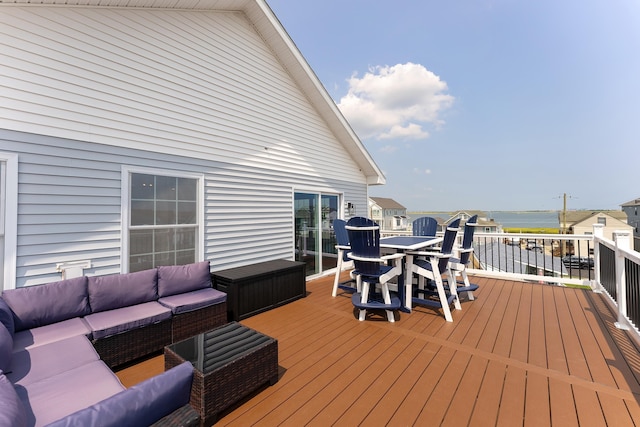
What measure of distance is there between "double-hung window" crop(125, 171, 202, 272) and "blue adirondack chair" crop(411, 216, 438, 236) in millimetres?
4410

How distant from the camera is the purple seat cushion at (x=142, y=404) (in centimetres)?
95

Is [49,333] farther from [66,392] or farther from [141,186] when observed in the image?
[141,186]

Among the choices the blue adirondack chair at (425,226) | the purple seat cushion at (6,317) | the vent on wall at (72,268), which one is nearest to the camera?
the purple seat cushion at (6,317)

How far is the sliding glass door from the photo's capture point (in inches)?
231

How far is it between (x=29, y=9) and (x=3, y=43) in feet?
1.64

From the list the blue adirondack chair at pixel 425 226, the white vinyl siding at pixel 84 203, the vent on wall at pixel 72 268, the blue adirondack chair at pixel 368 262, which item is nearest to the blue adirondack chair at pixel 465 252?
the blue adirondack chair at pixel 368 262

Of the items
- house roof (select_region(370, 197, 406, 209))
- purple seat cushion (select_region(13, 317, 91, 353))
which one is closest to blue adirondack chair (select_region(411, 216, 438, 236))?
purple seat cushion (select_region(13, 317, 91, 353))

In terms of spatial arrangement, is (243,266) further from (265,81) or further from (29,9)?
(29,9)

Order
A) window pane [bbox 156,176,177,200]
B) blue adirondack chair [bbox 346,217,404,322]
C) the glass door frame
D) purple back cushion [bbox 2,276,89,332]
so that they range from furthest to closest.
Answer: the glass door frame, window pane [bbox 156,176,177,200], blue adirondack chair [bbox 346,217,404,322], purple back cushion [bbox 2,276,89,332]

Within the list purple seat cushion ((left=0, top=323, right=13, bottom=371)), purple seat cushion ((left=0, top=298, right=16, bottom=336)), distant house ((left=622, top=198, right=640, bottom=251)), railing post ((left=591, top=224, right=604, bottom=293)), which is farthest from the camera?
distant house ((left=622, top=198, right=640, bottom=251))

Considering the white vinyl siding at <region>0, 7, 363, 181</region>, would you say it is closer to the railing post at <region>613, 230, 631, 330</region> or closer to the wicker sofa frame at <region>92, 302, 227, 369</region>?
the wicker sofa frame at <region>92, 302, 227, 369</region>

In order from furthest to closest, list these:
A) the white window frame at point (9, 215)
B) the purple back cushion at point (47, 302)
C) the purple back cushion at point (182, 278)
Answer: the purple back cushion at point (182, 278), the white window frame at point (9, 215), the purple back cushion at point (47, 302)

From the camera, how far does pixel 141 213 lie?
3.47m

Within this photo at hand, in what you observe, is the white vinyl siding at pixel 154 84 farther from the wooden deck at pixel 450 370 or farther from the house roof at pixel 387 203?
the house roof at pixel 387 203
